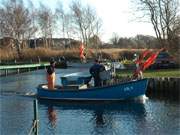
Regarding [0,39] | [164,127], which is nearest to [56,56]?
[0,39]

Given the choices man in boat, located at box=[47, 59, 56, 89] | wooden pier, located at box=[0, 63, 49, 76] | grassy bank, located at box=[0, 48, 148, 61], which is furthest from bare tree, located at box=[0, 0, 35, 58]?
man in boat, located at box=[47, 59, 56, 89]

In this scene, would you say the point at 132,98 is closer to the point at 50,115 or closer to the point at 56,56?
the point at 50,115

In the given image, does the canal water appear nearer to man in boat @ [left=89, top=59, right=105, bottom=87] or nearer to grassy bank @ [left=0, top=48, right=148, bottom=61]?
man in boat @ [left=89, top=59, right=105, bottom=87]

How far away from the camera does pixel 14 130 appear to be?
21.1 m

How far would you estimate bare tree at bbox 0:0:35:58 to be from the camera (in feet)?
286

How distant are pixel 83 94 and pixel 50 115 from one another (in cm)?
481

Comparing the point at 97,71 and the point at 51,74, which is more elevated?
the point at 97,71

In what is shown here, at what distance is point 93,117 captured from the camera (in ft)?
80.7

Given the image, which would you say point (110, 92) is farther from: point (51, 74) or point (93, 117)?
point (93, 117)

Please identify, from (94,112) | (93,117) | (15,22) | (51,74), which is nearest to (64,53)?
(15,22)

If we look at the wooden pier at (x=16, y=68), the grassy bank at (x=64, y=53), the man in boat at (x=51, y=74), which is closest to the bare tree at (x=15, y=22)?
the grassy bank at (x=64, y=53)

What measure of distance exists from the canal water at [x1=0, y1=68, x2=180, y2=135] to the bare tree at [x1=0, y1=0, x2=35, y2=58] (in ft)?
187

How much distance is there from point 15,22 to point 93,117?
6543 cm

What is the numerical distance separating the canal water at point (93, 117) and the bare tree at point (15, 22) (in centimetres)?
5696
